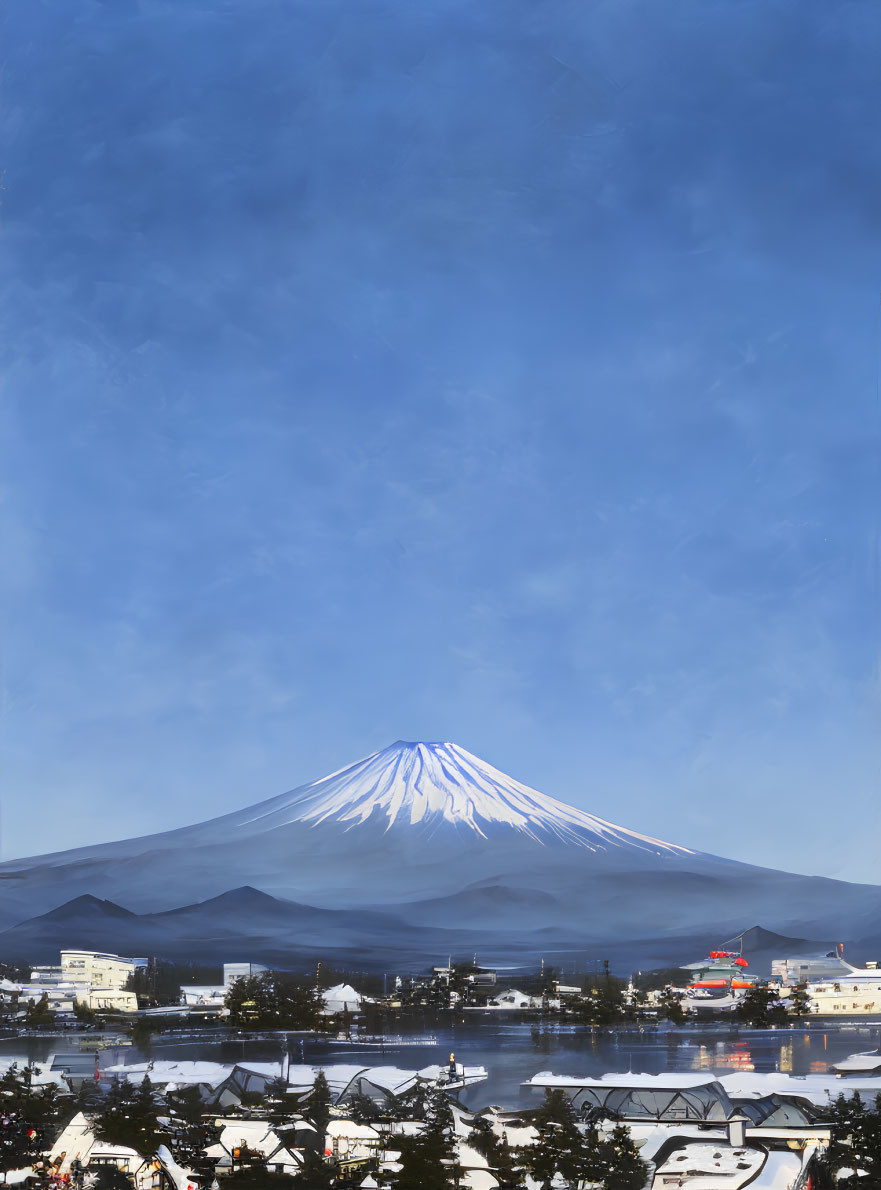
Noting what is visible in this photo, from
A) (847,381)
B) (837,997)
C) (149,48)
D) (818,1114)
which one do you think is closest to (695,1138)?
(818,1114)

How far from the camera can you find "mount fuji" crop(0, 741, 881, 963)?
14.1 ft

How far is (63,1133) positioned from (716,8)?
4.35m

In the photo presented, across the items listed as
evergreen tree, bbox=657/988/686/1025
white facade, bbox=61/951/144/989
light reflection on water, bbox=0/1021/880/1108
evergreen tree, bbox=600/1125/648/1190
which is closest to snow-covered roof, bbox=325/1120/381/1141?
light reflection on water, bbox=0/1021/880/1108

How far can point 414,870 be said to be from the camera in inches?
177

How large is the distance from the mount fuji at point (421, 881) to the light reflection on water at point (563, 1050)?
278 millimetres

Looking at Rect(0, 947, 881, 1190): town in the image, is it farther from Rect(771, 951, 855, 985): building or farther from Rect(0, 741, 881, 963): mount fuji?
Rect(0, 741, 881, 963): mount fuji

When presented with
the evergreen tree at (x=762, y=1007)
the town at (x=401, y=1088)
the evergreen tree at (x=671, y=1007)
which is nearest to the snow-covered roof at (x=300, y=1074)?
the town at (x=401, y=1088)

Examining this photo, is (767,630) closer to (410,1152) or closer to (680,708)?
(680,708)

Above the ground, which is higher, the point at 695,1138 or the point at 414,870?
the point at 414,870

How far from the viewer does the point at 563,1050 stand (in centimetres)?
403

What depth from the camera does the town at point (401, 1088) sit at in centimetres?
385

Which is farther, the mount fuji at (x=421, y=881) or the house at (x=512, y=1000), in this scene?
the mount fuji at (x=421, y=881)

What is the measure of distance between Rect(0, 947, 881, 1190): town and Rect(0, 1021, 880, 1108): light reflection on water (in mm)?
13

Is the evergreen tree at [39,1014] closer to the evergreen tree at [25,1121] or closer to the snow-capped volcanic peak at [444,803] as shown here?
the evergreen tree at [25,1121]
